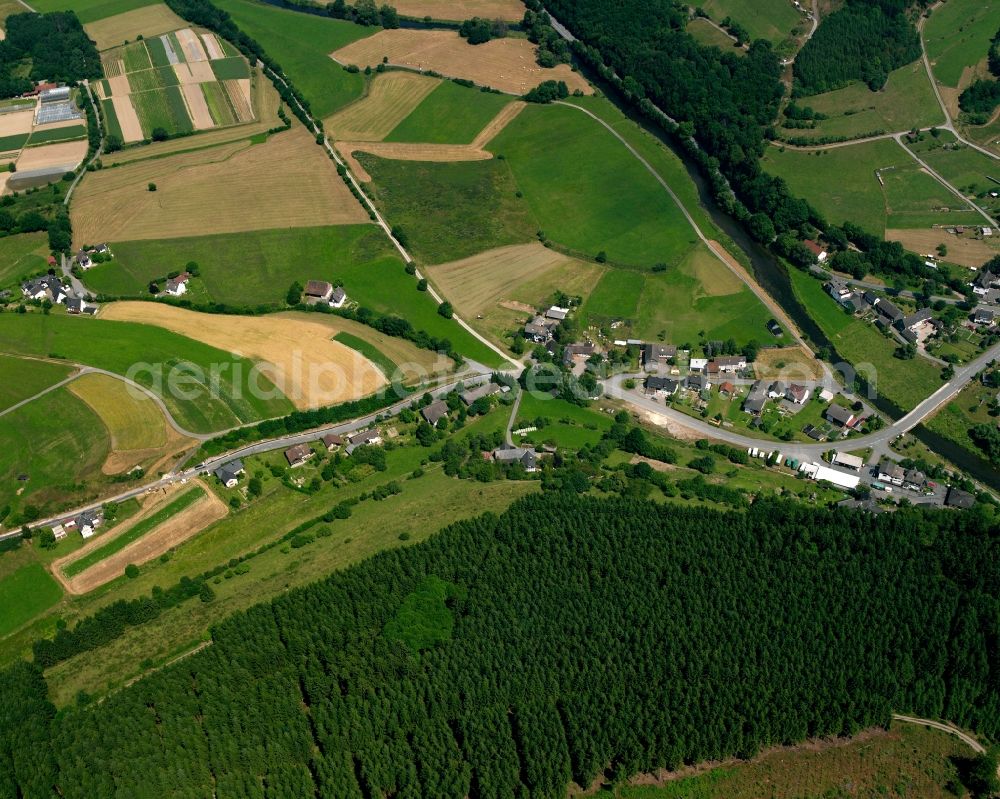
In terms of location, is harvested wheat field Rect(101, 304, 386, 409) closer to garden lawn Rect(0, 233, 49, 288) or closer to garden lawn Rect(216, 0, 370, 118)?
garden lawn Rect(0, 233, 49, 288)

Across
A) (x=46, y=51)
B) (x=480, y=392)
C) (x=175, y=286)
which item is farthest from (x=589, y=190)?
(x=46, y=51)

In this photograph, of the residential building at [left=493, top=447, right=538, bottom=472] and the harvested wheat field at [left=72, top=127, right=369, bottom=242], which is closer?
the residential building at [left=493, top=447, right=538, bottom=472]

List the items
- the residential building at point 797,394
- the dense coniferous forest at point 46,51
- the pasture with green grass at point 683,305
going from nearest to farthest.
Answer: the residential building at point 797,394 < the pasture with green grass at point 683,305 < the dense coniferous forest at point 46,51

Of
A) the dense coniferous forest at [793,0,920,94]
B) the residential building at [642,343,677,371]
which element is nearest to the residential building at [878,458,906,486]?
the residential building at [642,343,677,371]

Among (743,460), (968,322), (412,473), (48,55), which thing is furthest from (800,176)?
(48,55)

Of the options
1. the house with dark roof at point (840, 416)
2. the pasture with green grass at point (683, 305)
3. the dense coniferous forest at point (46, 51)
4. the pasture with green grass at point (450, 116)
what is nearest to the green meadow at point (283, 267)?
the pasture with green grass at point (683, 305)

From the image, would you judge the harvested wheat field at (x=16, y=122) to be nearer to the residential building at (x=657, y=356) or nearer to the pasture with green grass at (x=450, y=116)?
the pasture with green grass at (x=450, y=116)
